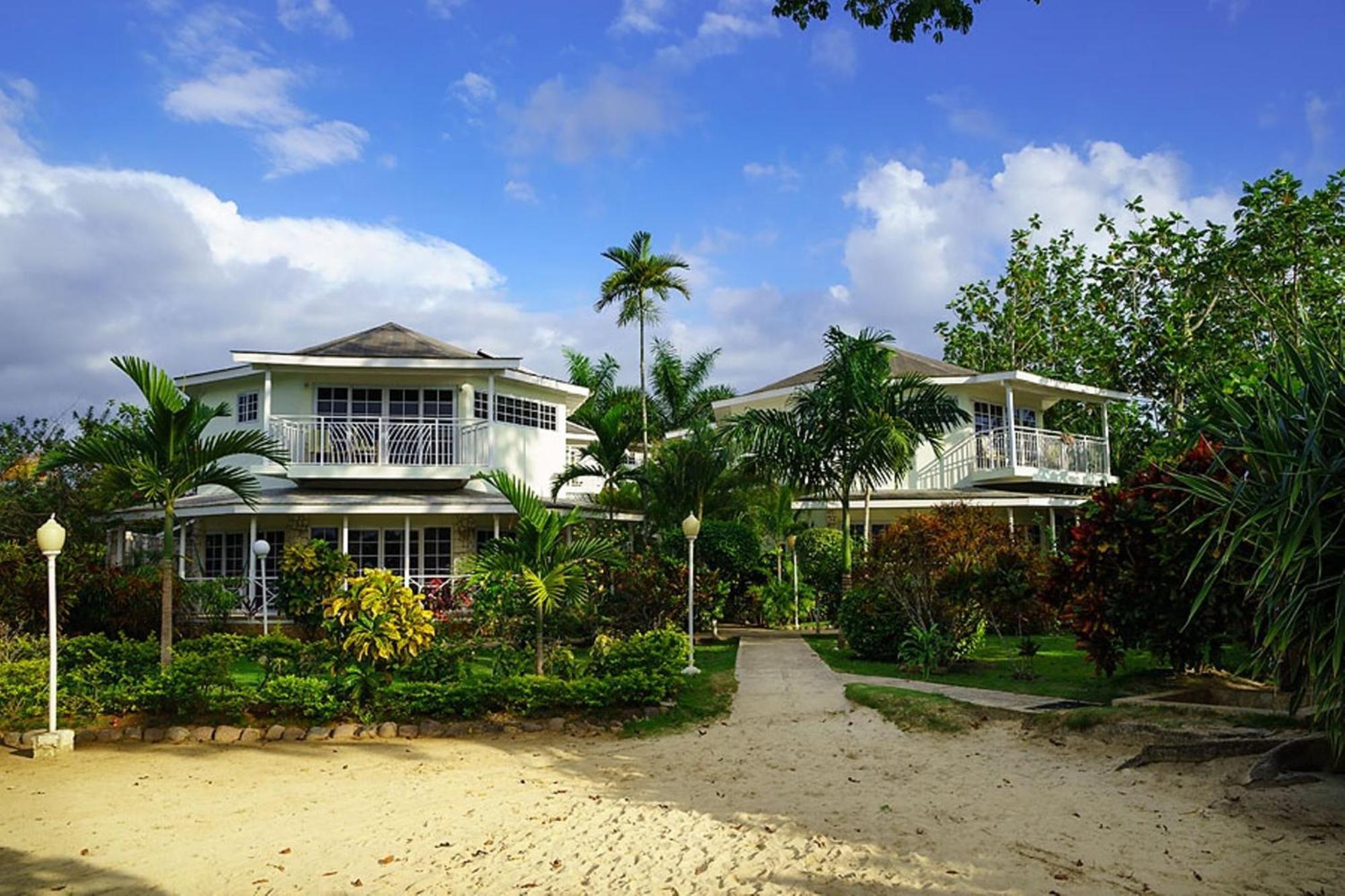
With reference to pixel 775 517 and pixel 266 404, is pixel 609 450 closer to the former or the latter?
pixel 775 517

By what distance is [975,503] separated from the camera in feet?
73.0

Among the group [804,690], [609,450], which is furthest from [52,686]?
[609,450]

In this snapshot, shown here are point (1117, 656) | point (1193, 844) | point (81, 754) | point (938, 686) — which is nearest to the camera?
point (1193, 844)

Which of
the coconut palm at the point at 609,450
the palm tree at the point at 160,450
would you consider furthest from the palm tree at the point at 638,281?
the palm tree at the point at 160,450

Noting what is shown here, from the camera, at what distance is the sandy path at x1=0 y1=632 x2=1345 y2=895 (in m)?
5.90

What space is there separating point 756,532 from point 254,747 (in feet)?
40.9

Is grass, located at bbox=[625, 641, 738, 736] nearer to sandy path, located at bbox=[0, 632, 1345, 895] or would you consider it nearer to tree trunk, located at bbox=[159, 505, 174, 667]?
sandy path, located at bbox=[0, 632, 1345, 895]

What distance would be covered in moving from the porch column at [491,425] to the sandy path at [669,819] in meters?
11.7

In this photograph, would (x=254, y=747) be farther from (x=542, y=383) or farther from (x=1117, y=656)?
(x=542, y=383)

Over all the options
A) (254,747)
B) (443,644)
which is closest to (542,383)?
(443,644)

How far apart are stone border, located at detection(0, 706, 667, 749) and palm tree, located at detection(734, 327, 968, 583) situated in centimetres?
878

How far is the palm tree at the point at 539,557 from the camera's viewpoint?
12.1 meters

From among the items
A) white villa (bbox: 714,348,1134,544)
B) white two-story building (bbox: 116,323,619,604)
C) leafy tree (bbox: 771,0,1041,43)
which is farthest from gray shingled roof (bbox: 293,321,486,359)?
leafy tree (bbox: 771,0,1041,43)

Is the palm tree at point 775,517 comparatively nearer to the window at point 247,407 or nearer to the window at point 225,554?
the window at point 225,554
